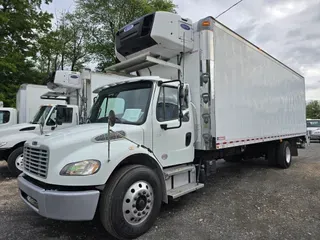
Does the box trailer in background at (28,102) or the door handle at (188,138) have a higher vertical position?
the box trailer in background at (28,102)

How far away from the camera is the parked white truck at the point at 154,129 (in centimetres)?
305

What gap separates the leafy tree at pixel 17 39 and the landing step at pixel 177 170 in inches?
577

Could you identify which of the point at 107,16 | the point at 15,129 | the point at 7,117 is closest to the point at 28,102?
the point at 7,117

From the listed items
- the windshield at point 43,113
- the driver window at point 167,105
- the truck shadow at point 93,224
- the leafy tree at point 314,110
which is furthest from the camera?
the leafy tree at point 314,110

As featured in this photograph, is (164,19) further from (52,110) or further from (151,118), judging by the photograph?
(52,110)

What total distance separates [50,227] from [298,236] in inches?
147

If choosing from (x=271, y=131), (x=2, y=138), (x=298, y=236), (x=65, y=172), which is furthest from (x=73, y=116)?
(x=298, y=236)

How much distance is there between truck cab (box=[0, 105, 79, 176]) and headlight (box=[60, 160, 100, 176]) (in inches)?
161

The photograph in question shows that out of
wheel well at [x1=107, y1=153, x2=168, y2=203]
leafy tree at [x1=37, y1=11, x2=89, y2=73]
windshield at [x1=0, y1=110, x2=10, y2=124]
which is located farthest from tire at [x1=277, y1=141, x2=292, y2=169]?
leafy tree at [x1=37, y1=11, x2=89, y2=73]

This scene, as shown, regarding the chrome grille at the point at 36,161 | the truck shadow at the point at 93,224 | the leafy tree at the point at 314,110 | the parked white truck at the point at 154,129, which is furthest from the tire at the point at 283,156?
the leafy tree at the point at 314,110

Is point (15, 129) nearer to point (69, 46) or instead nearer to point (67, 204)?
point (67, 204)

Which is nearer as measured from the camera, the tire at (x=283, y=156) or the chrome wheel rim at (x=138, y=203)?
the chrome wheel rim at (x=138, y=203)

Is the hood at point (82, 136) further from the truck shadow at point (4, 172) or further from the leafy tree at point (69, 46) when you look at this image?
the leafy tree at point (69, 46)

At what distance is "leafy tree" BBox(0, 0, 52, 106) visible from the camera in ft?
51.1
